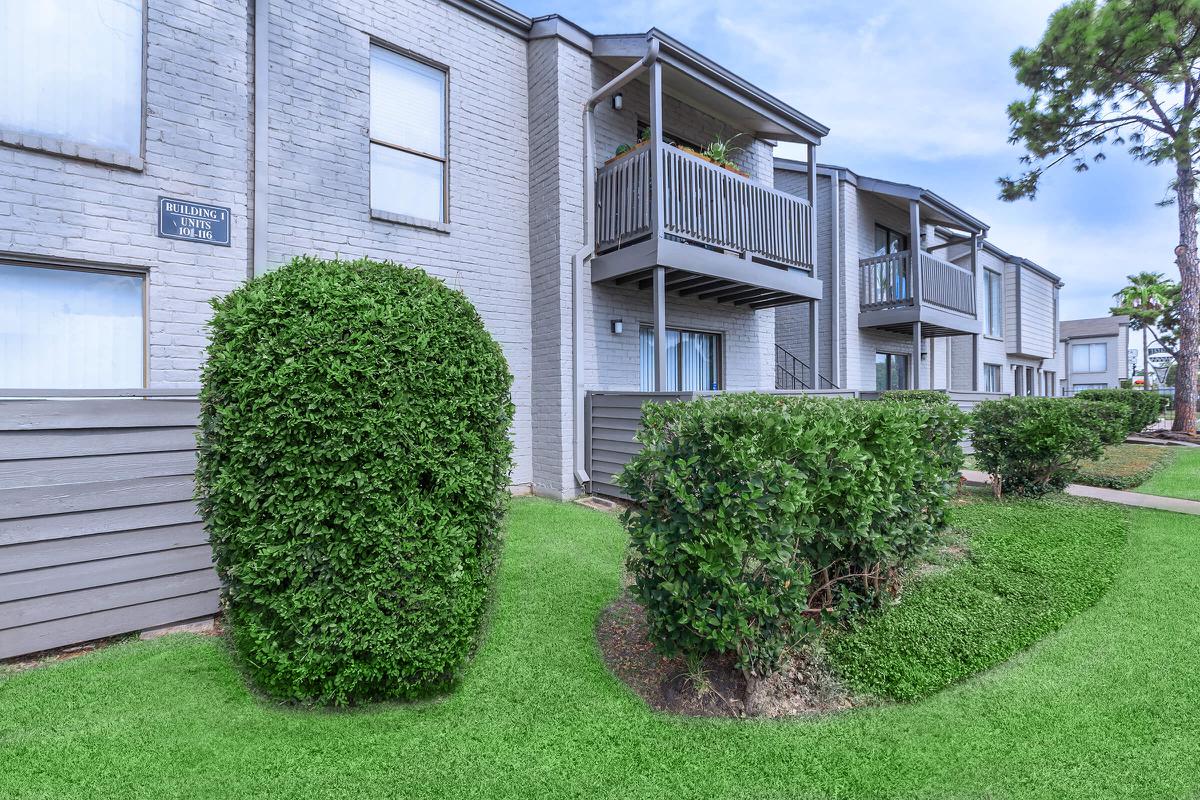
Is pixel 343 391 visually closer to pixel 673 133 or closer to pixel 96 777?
pixel 96 777

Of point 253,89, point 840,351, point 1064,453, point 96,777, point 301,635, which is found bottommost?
point 96,777

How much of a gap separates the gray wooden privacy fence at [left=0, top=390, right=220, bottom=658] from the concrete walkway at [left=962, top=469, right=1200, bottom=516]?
907 cm

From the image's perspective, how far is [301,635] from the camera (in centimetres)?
267

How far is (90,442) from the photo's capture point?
3.51 m

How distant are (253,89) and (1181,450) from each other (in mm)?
18420

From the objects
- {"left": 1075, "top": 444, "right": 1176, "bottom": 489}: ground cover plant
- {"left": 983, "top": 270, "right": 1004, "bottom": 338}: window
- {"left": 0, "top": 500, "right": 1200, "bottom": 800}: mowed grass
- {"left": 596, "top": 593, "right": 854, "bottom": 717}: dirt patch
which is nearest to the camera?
{"left": 0, "top": 500, "right": 1200, "bottom": 800}: mowed grass

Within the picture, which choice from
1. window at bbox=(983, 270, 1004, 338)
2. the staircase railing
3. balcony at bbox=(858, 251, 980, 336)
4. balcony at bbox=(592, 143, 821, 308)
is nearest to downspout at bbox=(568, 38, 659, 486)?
balcony at bbox=(592, 143, 821, 308)

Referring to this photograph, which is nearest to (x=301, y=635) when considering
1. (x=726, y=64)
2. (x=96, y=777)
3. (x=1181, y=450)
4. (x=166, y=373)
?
(x=96, y=777)

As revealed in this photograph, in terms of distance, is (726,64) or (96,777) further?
(726,64)

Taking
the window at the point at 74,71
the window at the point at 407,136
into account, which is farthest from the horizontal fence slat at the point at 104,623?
the window at the point at 407,136

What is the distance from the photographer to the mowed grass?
2277mm

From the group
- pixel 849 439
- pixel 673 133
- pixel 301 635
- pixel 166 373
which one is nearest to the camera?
pixel 301 635

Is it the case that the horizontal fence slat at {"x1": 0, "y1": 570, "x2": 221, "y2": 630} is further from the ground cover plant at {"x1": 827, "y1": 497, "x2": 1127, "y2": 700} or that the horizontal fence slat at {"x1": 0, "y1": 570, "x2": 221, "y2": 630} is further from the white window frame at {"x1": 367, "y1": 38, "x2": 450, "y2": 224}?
the white window frame at {"x1": 367, "y1": 38, "x2": 450, "y2": 224}

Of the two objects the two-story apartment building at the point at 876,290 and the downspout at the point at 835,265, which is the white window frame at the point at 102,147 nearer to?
the two-story apartment building at the point at 876,290
